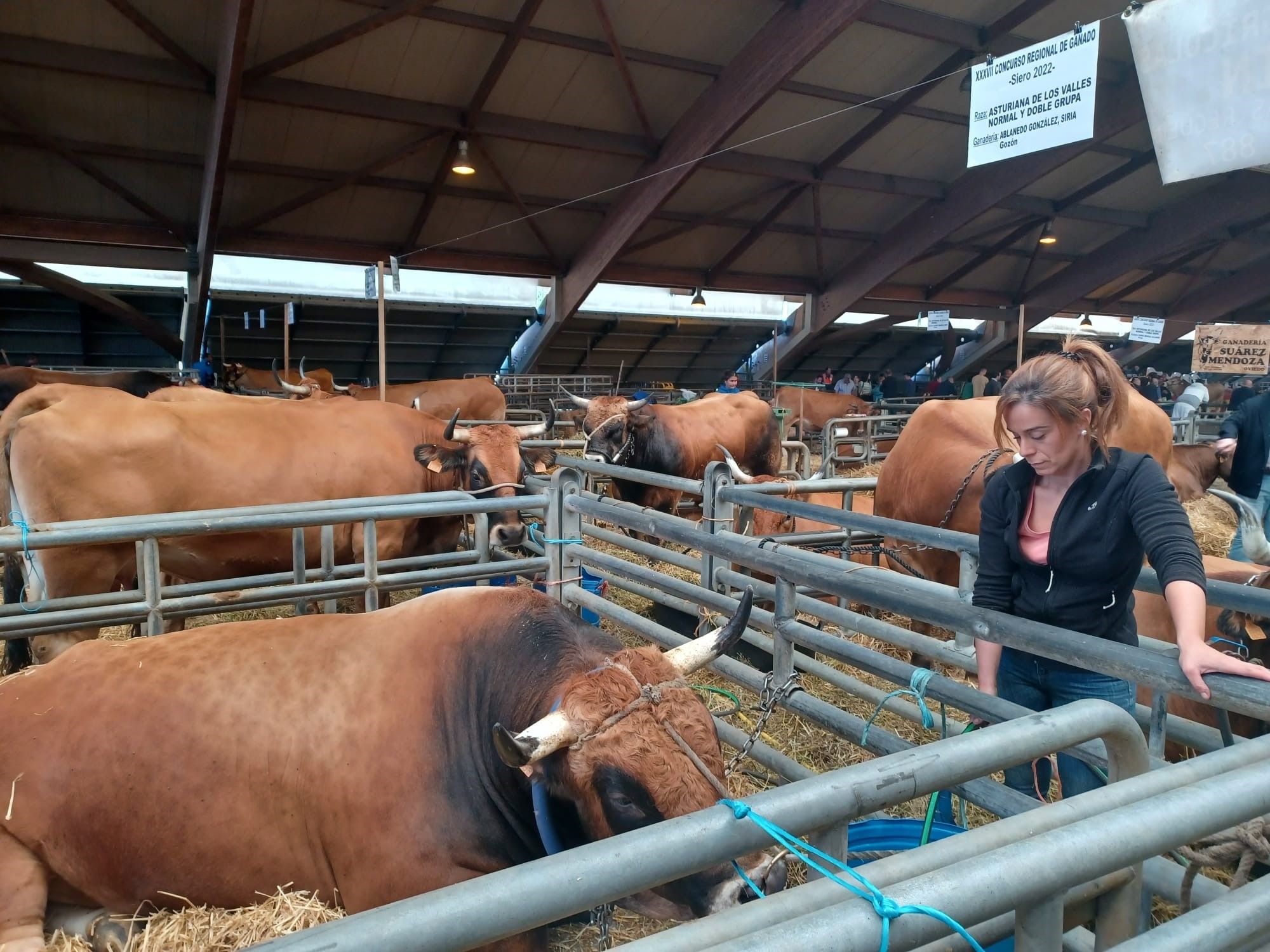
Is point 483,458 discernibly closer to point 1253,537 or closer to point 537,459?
point 537,459

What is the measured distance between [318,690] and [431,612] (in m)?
0.42

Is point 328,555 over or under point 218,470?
under

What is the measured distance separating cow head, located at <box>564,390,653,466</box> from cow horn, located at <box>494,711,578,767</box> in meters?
6.21

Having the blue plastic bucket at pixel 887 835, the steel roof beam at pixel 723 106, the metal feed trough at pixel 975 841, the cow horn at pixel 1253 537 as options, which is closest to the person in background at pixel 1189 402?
the steel roof beam at pixel 723 106

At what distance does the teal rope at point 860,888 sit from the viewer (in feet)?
2.91

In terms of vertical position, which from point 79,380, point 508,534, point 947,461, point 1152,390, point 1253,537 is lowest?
point 508,534

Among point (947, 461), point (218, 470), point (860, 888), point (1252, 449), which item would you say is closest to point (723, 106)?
point (947, 461)

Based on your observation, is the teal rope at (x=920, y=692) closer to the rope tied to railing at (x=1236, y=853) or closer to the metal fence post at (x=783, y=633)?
the metal fence post at (x=783, y=633)

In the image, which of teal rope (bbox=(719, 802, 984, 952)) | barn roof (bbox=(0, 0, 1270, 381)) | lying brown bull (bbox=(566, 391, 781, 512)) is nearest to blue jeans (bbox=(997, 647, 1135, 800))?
teal rope (bbox=(719, 802, 984, 952))

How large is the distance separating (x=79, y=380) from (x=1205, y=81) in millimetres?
15551

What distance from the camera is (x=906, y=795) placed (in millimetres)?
1124

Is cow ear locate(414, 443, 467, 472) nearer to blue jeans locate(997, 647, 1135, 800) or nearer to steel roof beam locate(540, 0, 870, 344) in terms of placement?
blue jeans locate(997, 647, 1135, 800)

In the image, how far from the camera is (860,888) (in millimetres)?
958

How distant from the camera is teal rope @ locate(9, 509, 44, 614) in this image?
310 cm
